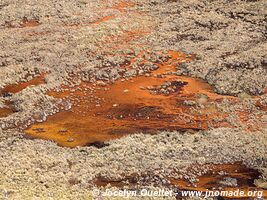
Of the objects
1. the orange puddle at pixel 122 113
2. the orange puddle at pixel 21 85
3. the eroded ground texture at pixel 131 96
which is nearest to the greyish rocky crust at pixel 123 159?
the eroded ground texture at pixel 131 96

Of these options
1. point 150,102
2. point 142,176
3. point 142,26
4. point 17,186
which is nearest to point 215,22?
point 142,26

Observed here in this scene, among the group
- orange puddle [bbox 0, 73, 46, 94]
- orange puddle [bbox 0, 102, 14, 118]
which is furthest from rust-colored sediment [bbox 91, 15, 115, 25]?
orange puddle [bbox 0, 102, 14, 118]

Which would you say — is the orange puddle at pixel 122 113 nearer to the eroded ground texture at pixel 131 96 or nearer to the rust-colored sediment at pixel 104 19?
the eroded ground texture at pixel 131 96

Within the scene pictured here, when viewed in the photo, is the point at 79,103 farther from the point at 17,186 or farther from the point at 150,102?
the point at 17,186

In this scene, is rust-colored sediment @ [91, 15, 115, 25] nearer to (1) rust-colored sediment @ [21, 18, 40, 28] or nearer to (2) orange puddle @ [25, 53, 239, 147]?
(1) rust-colored sediment @ [21, 18, 40, 28]

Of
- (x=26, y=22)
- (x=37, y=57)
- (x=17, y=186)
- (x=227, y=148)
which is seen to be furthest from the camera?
(x=26, y=22)

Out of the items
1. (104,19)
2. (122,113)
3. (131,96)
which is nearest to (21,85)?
(131,96)
